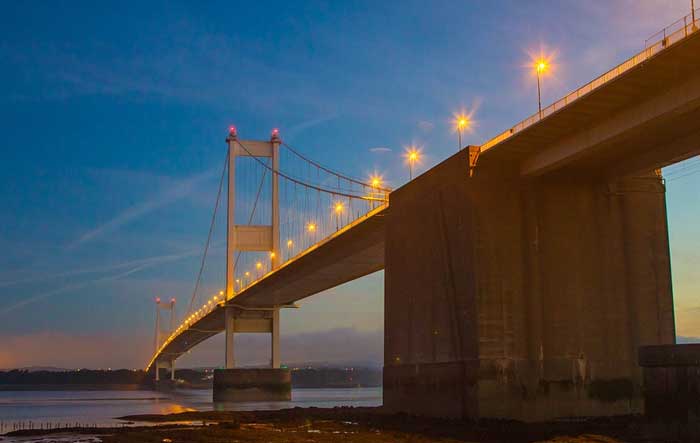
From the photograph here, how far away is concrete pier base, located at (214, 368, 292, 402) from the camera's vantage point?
6331cm

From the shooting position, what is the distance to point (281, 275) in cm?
5578

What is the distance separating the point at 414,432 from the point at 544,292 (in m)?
5.84

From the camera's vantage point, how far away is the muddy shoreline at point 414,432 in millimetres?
20688

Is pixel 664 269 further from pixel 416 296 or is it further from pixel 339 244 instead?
pixel 339 244

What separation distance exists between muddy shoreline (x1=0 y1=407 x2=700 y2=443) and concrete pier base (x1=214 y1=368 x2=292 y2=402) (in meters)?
31.5

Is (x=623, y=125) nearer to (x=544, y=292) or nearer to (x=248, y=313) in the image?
(x=544, y=292)

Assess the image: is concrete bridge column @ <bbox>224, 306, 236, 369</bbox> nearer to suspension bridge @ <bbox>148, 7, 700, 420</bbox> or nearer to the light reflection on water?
the light reflection on water

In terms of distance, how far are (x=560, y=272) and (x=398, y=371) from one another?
843cm

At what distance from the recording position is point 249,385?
63.5 m

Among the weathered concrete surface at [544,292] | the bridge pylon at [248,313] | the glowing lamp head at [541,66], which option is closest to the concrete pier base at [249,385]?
the bridge pylon at [248,313]

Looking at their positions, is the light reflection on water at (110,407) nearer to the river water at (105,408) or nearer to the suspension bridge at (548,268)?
the river water at (105,408)

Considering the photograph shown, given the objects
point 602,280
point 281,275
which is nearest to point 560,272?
point 602,280

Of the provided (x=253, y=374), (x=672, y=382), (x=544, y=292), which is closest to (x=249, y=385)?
(x=253, y=374)

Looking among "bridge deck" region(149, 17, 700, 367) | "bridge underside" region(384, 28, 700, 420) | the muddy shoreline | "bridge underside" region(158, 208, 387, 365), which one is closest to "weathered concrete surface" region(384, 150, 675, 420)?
"bridge underside" region(384, 28, 700, 420)
